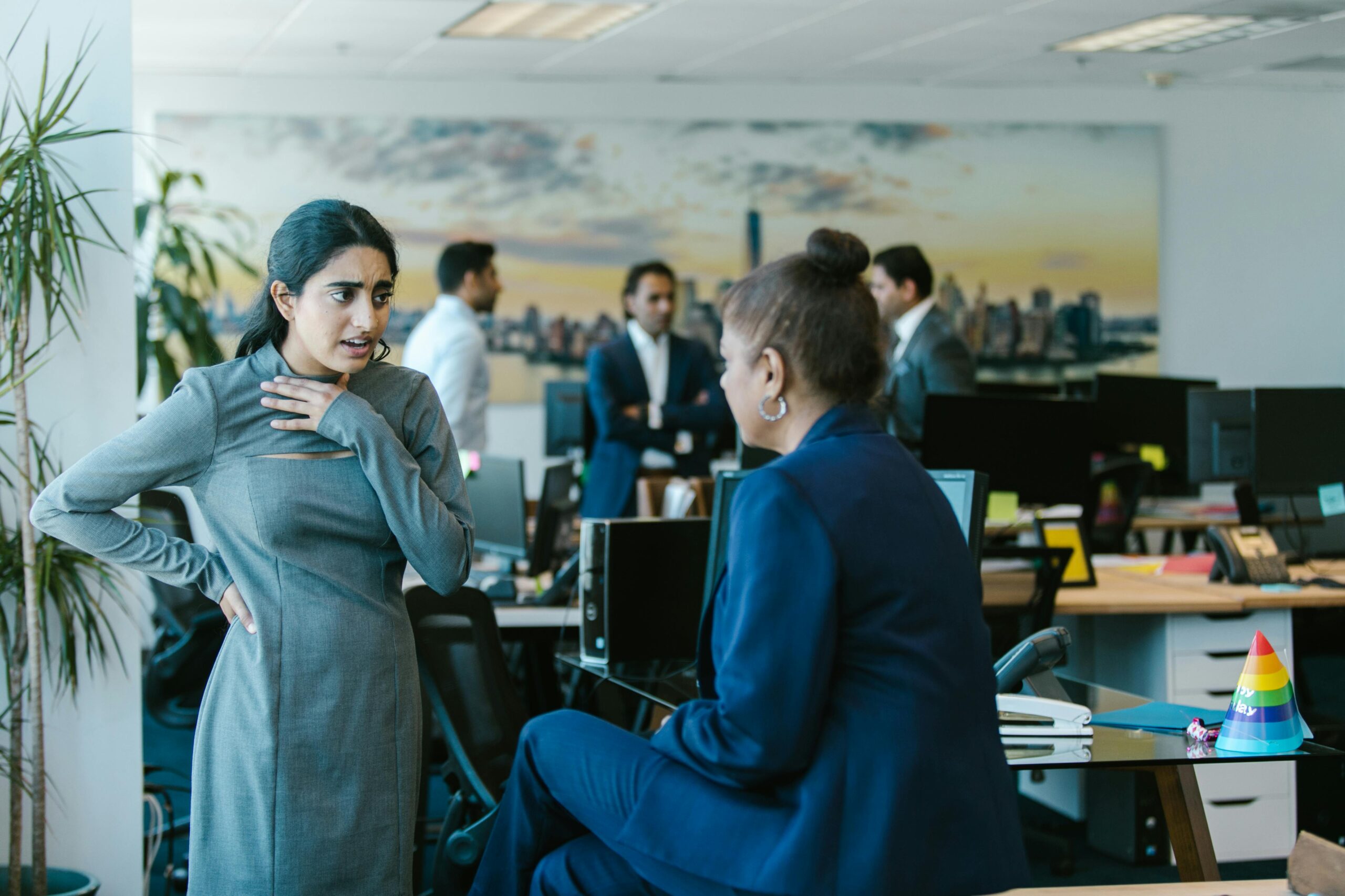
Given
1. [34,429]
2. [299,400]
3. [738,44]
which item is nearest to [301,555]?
[299,400]

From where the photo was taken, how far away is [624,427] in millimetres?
5012

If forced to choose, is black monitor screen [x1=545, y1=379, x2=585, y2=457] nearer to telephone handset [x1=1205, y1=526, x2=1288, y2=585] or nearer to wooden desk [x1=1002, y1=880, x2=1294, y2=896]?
telephone handset [x1=1205, y1=526, x2=1288, y2=585]

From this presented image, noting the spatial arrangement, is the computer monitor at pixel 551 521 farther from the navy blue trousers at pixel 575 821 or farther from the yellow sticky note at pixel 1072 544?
the navy blue trousers at pixel 575 821

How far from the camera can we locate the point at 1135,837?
3705 millimetres

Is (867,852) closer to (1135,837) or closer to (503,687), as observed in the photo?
(503,687)

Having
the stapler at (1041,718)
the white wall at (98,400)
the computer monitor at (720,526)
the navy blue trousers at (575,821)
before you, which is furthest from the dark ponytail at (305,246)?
the stapler at (1041,718)

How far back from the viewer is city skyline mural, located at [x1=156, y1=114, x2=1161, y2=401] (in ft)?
24.5

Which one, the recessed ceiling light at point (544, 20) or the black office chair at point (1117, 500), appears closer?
the black office chair at point (1117, 500)

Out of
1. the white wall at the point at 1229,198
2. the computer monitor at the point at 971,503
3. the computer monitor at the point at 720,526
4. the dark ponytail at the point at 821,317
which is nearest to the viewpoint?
the dark ponytail at the point at 821,317

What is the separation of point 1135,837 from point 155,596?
10.4ft

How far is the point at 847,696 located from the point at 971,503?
1154 mm

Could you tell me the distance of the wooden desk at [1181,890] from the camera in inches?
81.1

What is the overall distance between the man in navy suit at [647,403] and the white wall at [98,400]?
2.30m

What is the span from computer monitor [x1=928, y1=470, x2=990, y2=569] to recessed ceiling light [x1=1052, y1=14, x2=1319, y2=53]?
461 cm
